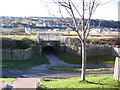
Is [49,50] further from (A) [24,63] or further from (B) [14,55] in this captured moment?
(A) [24,63]

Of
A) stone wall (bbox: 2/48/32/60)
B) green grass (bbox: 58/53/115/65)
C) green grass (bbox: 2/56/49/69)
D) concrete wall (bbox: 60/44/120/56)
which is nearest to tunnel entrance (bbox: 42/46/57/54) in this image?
concrete wall (bbox: 60/44/120/56)

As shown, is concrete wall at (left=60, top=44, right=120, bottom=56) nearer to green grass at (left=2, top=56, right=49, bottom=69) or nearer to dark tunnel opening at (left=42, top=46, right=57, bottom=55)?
dark tunnel opening at (left=42, top=46, right=57, bottom=55)

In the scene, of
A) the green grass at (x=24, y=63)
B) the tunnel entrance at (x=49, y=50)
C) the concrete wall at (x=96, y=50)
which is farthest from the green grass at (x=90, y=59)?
the green grass at (x=24, y=63)

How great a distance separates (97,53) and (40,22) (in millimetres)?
26108

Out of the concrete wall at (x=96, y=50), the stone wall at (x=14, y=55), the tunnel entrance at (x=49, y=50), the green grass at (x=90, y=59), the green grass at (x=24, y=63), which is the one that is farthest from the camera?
the tunnel entrance at (x=49, y=50)

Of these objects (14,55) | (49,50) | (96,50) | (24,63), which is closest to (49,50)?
(49,50)

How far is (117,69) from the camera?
28.0 feet

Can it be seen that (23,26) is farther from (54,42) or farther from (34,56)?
(34,56)

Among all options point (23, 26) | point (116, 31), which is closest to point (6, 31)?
point (23, 26)

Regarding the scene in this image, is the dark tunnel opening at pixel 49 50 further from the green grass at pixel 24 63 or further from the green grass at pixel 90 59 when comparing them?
the green grass at pixel 24 63

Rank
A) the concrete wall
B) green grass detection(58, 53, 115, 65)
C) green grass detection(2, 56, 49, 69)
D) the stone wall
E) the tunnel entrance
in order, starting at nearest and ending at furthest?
green grass detection(2, 56, 49, 69), the stone wall, green grass detection(58, 53, 115, 65), the concrete wall, the tunnel entrance

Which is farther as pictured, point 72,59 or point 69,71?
point 72,59

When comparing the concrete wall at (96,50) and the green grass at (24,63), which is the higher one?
the concrete wall at (96,50)

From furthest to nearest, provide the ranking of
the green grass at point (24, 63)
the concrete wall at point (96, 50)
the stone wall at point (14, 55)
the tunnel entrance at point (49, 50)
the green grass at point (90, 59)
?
1. the tunnel entrance at point (49, 50)
2. the concrete wall at point (96, 50)
3. the green grass at point (90, 59)
4. the stone wall at point (14, 55)
5. the green grass at point (24, 63)
